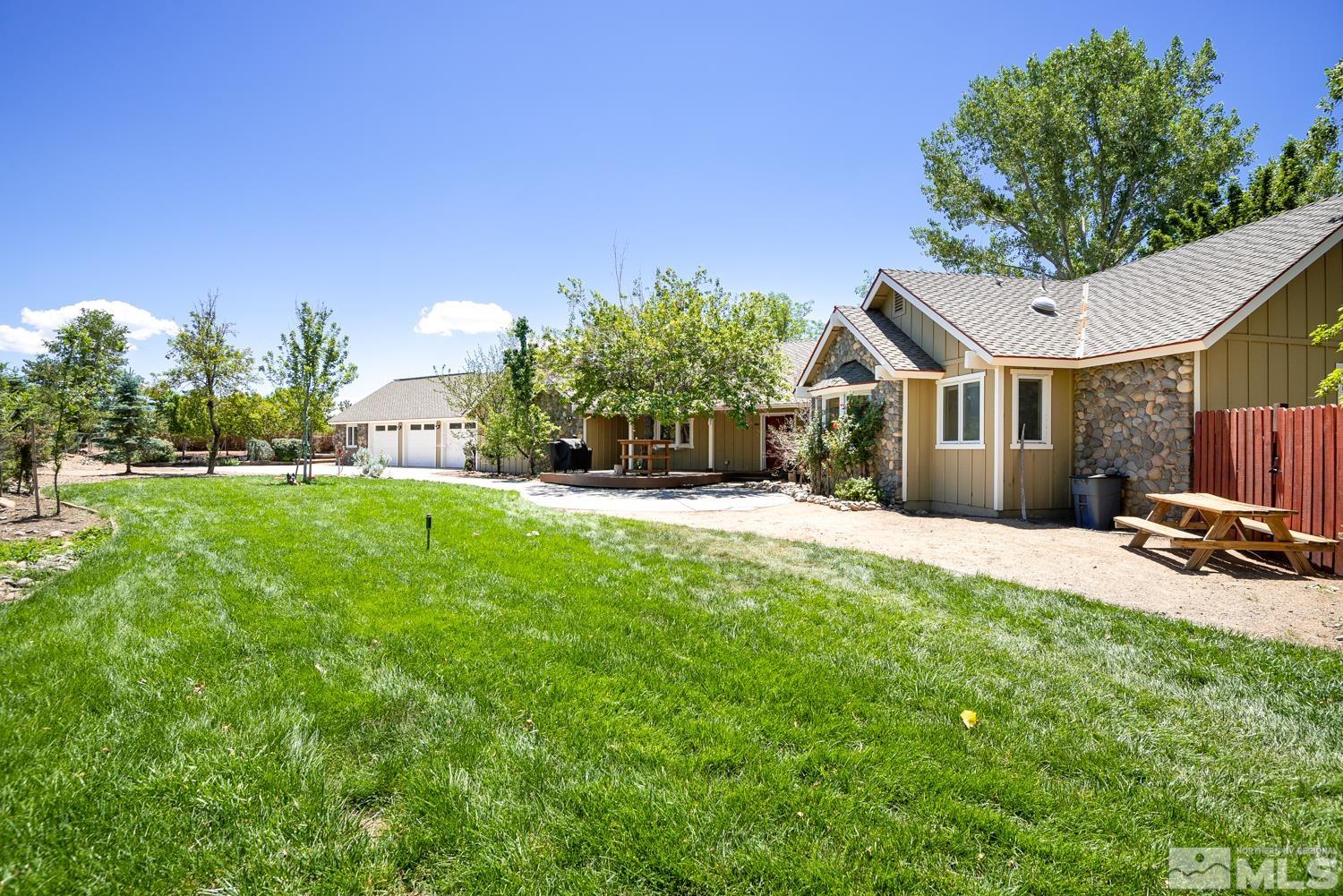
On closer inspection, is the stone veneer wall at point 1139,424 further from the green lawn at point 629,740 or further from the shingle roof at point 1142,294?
the green lawn at point 629,740

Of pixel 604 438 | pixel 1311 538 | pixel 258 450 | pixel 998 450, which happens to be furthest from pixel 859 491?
pixel 258 450

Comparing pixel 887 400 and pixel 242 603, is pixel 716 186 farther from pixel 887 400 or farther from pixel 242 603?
pixel 242 603

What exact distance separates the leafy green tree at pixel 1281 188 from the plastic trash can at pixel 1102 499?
13444mm

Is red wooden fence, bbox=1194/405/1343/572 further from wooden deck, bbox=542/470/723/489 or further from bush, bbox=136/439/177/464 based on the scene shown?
bush, bbox=136/439/177/464

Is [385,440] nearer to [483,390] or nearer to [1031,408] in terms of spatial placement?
[483,390]

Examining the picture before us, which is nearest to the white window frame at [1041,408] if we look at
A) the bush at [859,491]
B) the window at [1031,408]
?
the window at [1031,408]

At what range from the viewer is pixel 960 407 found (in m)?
11.9

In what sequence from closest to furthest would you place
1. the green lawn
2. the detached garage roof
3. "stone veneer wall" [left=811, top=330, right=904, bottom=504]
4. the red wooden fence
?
1. the green lawn
2. the red wooden fence
3. "stone veneer wall" [left=811, top=330, right=904, bottom=504]
4. the detached garage roof

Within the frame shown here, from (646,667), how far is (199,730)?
2.18m

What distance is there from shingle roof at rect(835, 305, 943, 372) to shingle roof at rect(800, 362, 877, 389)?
826 millimetres

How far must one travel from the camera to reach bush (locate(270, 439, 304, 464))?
33.9 m

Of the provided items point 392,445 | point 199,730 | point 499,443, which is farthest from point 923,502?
point 392,445

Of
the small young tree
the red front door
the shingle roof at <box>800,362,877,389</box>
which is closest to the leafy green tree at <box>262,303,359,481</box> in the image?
the small young tree

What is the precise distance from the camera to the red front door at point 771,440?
20750mm
